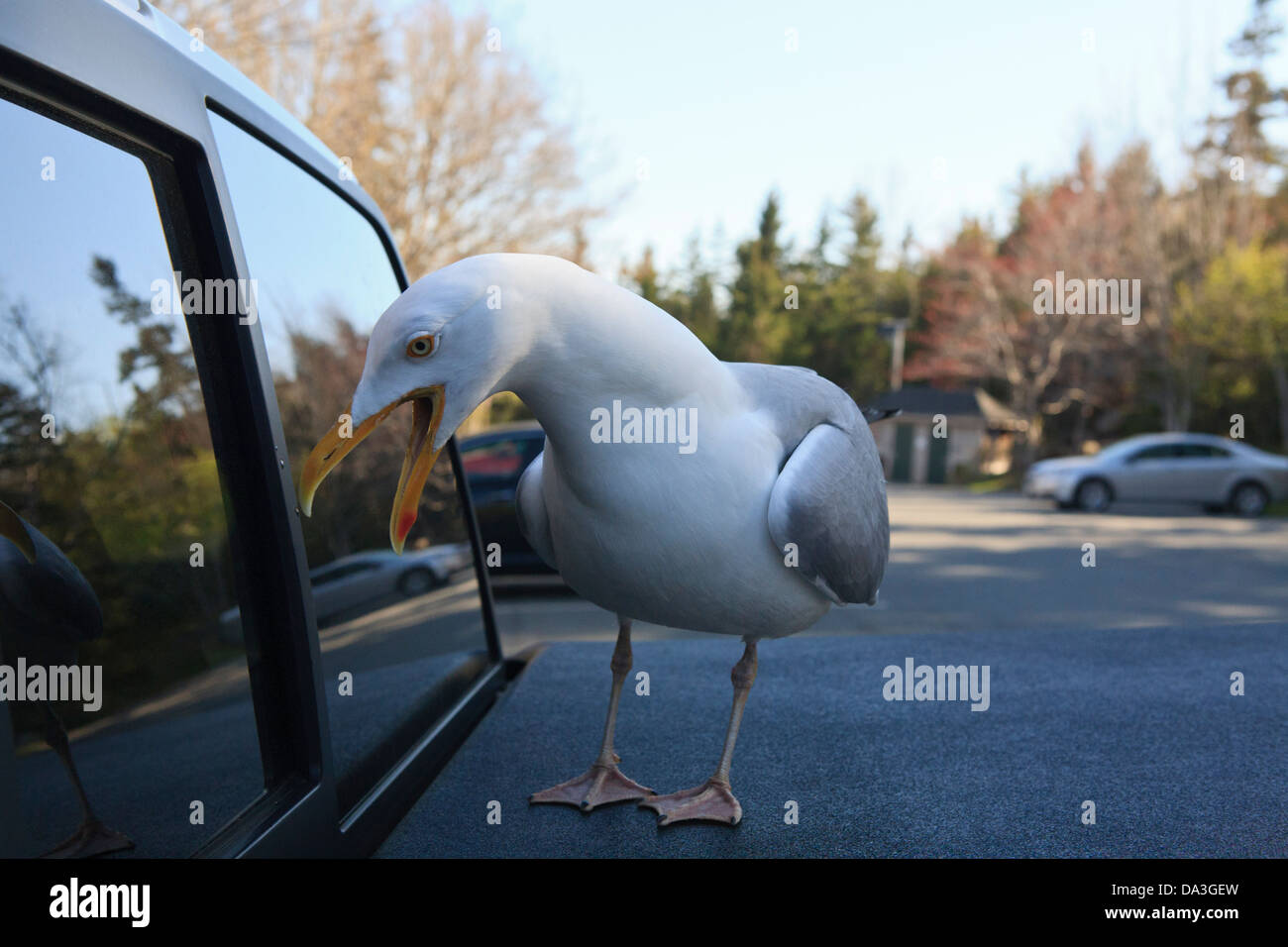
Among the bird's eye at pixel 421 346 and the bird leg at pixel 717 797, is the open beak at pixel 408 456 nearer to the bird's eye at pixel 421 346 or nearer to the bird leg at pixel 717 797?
the bird's eye at pixel 421 346

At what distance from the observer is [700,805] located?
1.75 m

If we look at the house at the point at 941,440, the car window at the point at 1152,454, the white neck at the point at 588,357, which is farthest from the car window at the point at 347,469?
the house at the point at 941,440

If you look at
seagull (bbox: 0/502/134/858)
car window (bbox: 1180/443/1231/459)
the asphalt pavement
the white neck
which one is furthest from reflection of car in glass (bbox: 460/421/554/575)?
car window (bbox: 1180/443/1231/459)

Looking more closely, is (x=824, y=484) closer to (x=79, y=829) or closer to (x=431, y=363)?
(x=431, y=363)

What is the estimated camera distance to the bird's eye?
1217mm

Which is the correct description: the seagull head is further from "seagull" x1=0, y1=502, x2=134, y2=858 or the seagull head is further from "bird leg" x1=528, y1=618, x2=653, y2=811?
"bird leg" x1=528, y1=618, x2=653, y2=811

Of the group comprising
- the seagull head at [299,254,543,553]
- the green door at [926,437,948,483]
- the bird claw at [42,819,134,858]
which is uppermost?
the seagull head at [299,254,543,553]

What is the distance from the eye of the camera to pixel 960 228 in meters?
41.0

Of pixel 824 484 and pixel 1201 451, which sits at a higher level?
pixel 824 484

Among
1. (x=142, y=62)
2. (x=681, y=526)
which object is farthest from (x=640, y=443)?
(x=142, y=62)

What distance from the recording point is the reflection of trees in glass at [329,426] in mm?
1866

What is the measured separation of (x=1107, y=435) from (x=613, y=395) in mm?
37867

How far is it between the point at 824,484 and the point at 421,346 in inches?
26.1

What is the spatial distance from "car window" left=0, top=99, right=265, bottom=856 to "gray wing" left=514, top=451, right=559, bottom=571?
50cm
